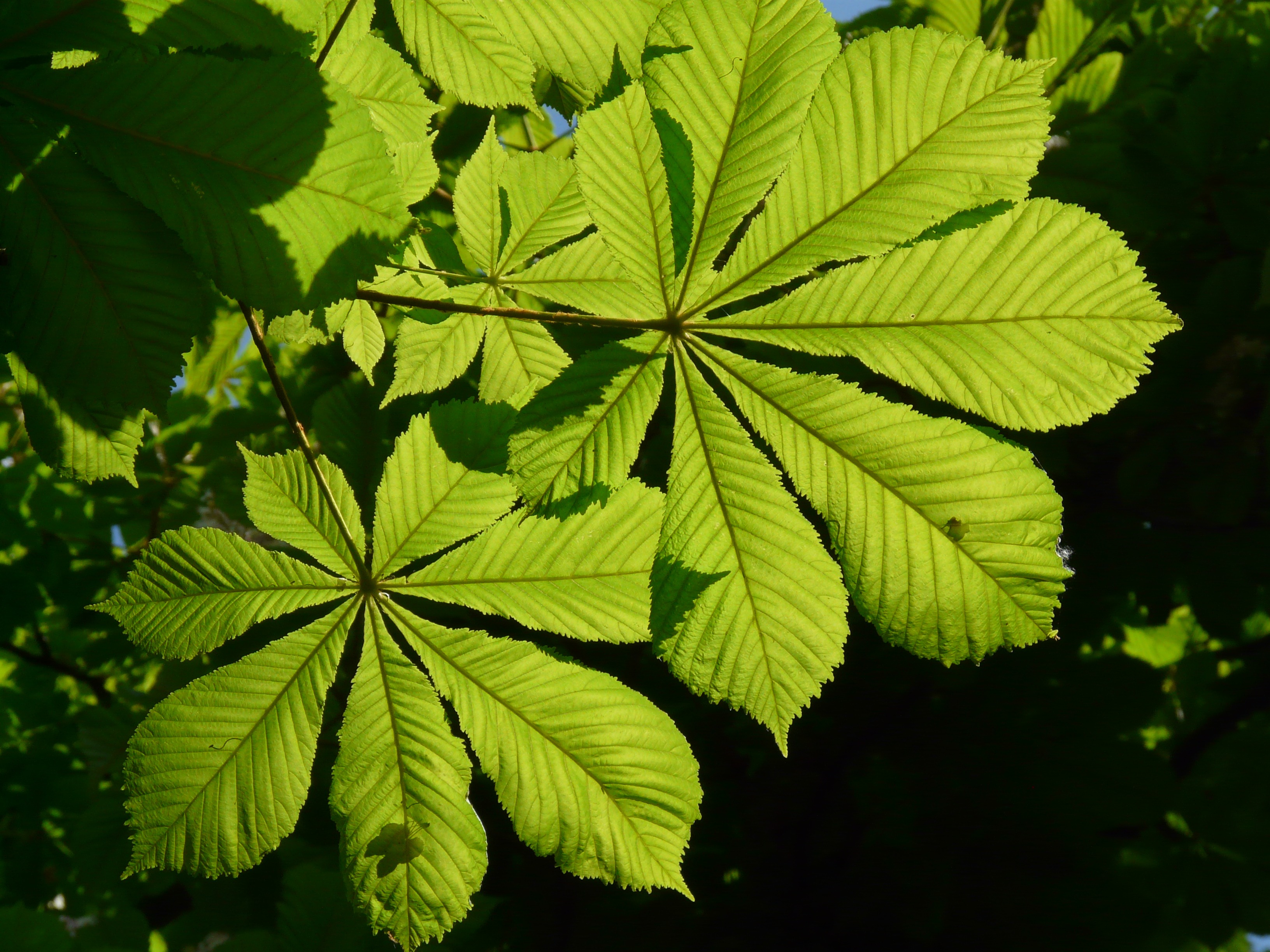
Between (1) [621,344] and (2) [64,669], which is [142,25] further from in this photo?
(2) [64,669]

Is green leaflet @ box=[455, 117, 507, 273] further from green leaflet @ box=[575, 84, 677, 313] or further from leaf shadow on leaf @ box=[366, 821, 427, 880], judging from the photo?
leaf shadow on leaf @ box=[366, 821, 427, 880]

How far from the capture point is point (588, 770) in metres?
0.91

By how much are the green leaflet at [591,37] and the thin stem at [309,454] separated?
42 cm

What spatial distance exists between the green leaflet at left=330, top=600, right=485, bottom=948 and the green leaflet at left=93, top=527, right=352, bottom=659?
197 mm

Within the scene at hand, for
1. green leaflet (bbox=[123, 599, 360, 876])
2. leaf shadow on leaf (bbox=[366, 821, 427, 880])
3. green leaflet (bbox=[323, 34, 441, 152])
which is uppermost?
green leaflet (bbox=[323, 34, 441, 152])

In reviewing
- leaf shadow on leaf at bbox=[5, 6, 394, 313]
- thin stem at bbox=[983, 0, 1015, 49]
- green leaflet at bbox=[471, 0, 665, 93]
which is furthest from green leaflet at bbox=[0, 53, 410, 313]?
thin stem at bbox=[983, 0, 1015, 49]

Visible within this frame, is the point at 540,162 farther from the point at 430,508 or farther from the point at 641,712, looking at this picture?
the point at 641,712

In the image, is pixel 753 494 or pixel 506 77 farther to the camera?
pixel 506 77

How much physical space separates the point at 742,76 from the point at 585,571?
52 cm

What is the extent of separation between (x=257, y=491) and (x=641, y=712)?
575 millimetres

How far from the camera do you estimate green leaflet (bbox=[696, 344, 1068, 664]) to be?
76 cm

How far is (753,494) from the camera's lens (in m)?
0.79

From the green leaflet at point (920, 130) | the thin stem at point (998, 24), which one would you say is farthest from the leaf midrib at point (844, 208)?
the thin stem at point (998, 24)

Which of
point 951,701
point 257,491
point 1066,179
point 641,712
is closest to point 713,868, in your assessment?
point 951,701
